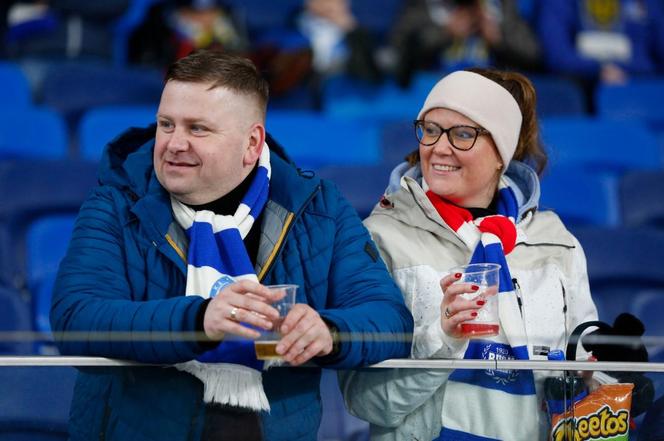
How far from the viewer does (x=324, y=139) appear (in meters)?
4.67

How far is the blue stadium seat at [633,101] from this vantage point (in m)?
5.45

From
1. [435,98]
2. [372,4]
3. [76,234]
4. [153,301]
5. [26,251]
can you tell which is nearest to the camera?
[153,301]

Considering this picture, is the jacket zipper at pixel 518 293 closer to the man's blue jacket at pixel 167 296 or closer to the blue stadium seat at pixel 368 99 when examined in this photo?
the man's blue jacket at pixel 167 296

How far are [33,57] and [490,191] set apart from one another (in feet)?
10.5

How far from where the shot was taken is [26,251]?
12.4ft

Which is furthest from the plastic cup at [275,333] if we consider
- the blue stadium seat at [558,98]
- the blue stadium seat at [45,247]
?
the blue stadium seat at [558,98]

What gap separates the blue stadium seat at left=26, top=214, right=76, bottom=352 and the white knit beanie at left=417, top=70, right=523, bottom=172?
1.63 metres

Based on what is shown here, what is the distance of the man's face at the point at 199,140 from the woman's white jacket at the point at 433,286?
0.37m

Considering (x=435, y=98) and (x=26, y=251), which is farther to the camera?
(x=26, y=251)

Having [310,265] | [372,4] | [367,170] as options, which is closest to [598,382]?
[310,265]

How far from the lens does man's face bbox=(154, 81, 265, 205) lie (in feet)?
6.96

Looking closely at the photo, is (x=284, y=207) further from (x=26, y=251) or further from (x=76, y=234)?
(x=26, y=251)

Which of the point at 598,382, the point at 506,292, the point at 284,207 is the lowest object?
the point at 598,382

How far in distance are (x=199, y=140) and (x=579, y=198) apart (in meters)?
2.50
